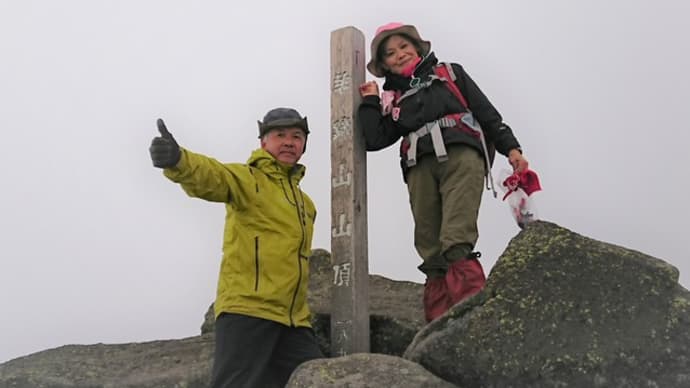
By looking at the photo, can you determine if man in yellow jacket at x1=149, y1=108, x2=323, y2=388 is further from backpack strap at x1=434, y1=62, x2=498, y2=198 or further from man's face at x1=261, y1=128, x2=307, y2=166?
backpack strap at x1=434, y1=62, x2=498, y2=198

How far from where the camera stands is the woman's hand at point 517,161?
17.9ft

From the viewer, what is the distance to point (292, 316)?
5.04 metres

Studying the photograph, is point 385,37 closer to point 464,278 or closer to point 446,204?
point 446,204

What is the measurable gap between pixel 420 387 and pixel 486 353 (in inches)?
19.0

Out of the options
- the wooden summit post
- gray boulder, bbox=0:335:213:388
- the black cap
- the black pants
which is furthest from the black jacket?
gray boulder, bbox=0:335:213:388

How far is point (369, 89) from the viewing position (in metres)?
6.04

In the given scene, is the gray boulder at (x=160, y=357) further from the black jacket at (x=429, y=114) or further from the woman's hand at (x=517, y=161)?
the woman's hand at (x=517, y=161)

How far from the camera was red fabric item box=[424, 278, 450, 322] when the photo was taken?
18.0 feet

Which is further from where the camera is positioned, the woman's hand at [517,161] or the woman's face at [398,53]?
the woman's face at [398,53]

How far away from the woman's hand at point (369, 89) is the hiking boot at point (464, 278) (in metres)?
1.72

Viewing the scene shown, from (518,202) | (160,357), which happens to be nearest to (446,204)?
(518,202)

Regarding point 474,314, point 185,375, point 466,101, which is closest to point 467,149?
point 466,101

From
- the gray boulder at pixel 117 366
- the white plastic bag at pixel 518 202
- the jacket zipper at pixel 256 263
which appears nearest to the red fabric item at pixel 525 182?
the white plastic bag at pixel 518 202

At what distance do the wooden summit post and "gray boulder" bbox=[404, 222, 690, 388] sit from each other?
3.55 ft
